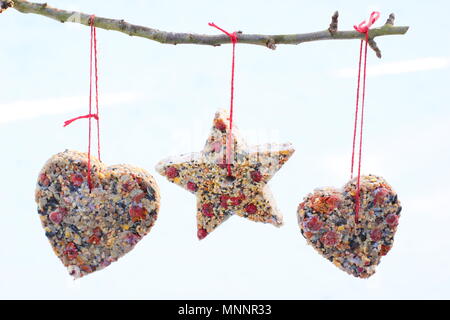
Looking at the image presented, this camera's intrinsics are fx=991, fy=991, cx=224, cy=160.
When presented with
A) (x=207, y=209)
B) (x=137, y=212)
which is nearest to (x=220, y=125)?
(x=207, y=209)

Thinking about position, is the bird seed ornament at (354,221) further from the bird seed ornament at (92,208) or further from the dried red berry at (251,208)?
the bird seed ornament at (92,208)

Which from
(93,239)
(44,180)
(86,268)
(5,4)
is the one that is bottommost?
(86,268)

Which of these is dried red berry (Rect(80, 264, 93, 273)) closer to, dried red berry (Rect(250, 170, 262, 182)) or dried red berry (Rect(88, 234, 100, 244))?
dried red berry (Rect(88, 234, 100, 244))

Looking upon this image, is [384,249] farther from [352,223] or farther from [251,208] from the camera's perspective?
[251,208]

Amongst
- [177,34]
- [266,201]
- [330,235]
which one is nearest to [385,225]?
[330,235]

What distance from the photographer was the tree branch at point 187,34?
11.7 ft

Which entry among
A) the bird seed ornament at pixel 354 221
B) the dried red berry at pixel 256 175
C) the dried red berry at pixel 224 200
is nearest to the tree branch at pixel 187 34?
the bird seed ornament at pixel 354 221

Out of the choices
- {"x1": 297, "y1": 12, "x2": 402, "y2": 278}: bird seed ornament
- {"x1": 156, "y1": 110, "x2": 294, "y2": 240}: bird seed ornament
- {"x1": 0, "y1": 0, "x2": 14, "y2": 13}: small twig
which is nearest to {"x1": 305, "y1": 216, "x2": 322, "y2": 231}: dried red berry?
{"x1": 297, "y1": 12, "x2": 402, "y2": 278}: bird seed ornament

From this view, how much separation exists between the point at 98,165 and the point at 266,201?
645 millimetres

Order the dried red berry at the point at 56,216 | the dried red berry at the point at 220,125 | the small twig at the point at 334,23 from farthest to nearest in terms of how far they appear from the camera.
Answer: the dried red berry at the point at 56,216, the dried red berry at the point at 220,125, the small twig at the point at 334,23

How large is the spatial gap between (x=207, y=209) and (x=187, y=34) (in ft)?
2.16

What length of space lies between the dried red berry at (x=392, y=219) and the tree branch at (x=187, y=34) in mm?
591

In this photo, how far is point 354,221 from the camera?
3.65m

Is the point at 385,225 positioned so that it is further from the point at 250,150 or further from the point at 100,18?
the point at 100,18
